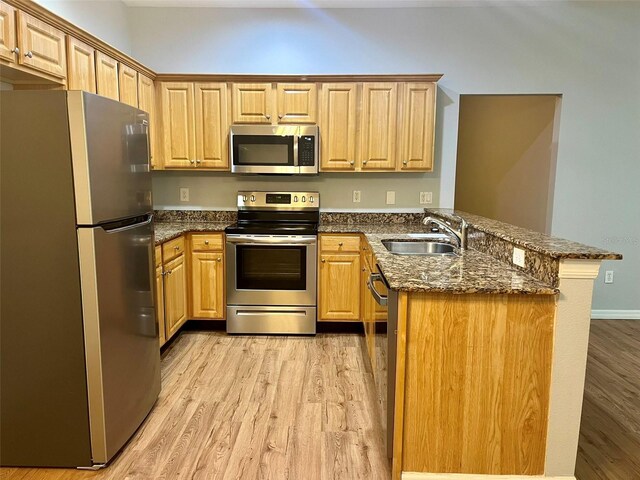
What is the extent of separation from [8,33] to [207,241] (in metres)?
1.90

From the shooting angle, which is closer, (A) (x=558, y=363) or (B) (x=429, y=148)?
(A) (x=558, y=363)

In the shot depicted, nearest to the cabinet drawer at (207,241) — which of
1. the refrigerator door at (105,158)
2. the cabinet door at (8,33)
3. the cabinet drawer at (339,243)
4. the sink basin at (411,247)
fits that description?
the cabinet drawer at (339,243)

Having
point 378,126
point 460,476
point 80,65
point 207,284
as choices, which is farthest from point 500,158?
point 80,65

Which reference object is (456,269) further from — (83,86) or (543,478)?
(83,86)

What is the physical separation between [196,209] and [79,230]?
2.25 meters

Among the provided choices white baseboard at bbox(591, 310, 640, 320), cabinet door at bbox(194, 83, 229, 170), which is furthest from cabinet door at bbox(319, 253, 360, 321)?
white baseboard at bbox(591, 310, 640, 320)

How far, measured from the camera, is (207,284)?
354cm

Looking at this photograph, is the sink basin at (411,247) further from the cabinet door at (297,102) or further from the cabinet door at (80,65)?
the cabinet door at (80,65)

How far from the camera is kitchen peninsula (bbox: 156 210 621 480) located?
1644 millimetres

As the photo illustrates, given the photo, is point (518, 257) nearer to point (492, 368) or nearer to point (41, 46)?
point (492, 368)

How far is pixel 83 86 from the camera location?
2.54 meters

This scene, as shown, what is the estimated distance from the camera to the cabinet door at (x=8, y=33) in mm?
1886

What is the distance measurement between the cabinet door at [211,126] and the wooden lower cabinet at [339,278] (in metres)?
1.15

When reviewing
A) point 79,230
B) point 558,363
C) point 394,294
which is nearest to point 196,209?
point 79,230
